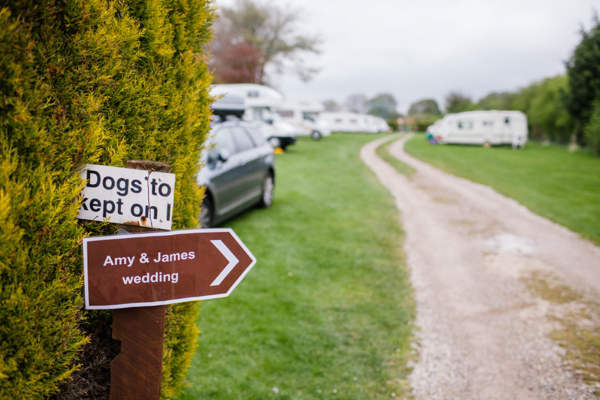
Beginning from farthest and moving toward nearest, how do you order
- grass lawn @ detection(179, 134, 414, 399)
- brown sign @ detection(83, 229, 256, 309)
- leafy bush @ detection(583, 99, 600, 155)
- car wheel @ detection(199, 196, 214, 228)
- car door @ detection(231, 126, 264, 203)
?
1. leafy bush @ detection(583, 99, 600, 155)
2. car door @ detection(231, 126, 264, 203)
3. car wheel @ detection(199, 196, 214, 228)
4. grass lawn @ detection(179, 134, 414, 399)
5. brown sign @ detection(83, 229, 256, 309)

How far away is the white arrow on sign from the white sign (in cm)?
22

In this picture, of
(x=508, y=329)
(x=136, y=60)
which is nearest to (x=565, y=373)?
(x=508, y=329)

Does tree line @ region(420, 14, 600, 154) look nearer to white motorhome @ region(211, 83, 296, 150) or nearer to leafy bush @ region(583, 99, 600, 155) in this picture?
leafy bush @ region(583, 99, 600, 155)

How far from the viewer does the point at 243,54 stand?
38125 mm

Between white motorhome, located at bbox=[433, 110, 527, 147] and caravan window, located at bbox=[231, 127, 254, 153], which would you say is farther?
white motorhome, located at bbox=[433, 110, 527, 147]

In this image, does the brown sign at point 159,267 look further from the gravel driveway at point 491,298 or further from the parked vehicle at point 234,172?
the parked vehicle at point 234,172

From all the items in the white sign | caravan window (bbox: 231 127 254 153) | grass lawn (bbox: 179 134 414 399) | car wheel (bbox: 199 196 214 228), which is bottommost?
grass lawn (bbox: 179 134 414 399)

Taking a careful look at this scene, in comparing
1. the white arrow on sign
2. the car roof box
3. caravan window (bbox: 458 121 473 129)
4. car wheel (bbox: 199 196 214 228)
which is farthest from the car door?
caravan window (bbox: 458 121 473 129)

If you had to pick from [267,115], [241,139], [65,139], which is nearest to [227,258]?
[65,139]

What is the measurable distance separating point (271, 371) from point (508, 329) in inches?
104

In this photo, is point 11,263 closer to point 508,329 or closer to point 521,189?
point 508,329

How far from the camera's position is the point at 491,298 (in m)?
5.05

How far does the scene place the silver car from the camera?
627 cm

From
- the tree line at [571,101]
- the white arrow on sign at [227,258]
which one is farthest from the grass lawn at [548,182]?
the white arrow on sign at [227,258]
